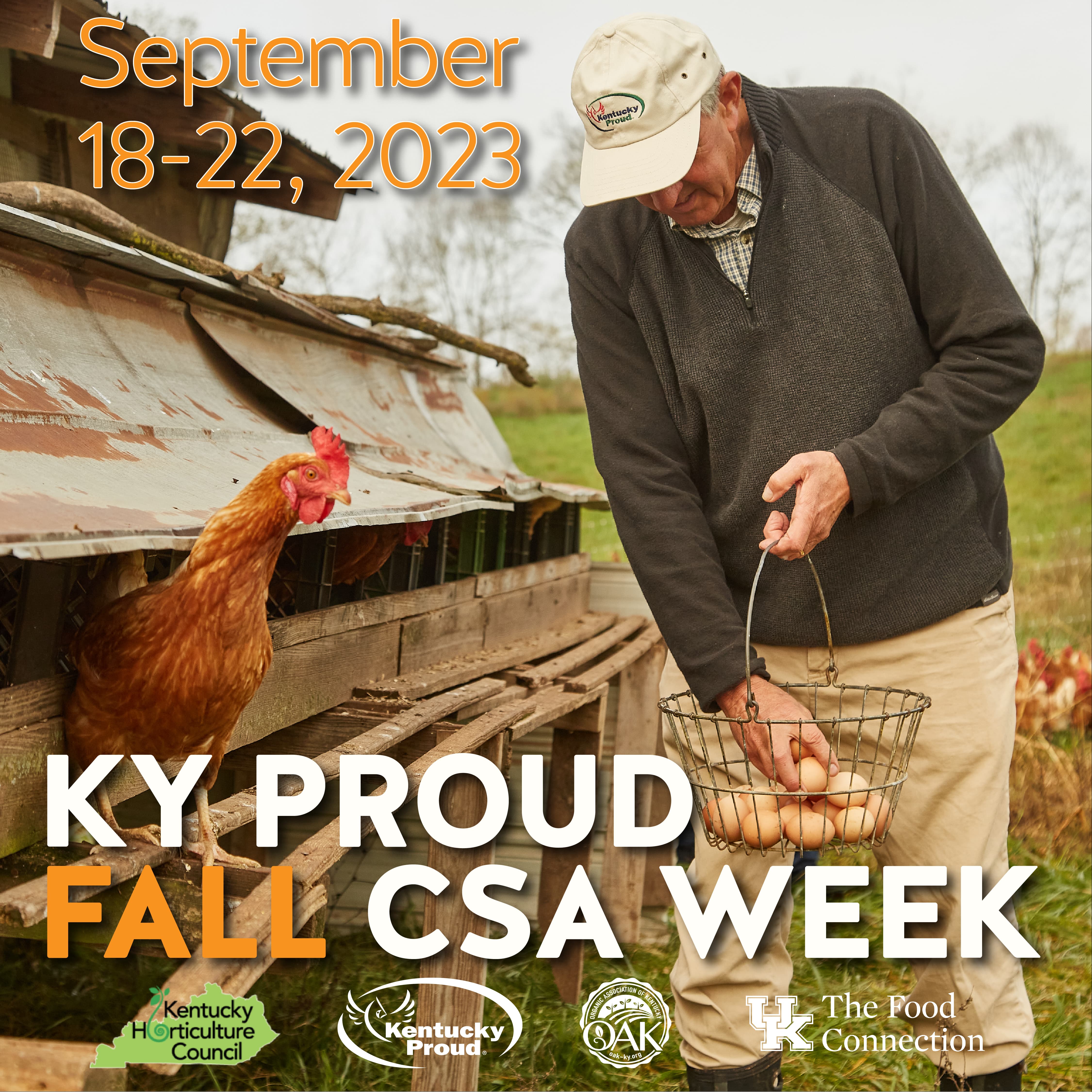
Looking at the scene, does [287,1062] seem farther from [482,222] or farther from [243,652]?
[482,222]

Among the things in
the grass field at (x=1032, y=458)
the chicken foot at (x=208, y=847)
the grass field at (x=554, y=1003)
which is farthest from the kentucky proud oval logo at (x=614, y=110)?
the grass field at (x=1032, y=458)

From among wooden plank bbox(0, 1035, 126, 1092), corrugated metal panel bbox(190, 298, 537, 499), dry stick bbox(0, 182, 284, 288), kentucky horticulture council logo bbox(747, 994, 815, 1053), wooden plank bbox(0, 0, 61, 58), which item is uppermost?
wooden plank bbox(0, 0, 61, 58)

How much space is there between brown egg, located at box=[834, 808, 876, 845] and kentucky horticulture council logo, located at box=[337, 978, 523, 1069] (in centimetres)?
99

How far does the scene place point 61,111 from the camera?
15.1ft

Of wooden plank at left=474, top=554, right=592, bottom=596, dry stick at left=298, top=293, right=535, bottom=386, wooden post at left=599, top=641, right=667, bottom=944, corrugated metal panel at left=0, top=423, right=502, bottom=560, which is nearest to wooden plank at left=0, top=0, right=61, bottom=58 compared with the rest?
dry stick at left=298, top=293, right=535, bottom=386

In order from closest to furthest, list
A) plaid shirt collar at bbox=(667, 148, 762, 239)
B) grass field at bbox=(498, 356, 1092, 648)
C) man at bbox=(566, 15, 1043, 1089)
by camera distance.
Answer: man at bbox=(566, 15, 1043, 1089) → plaid shirt collar at bbox=(667, 148, 762, 239) → grass field at bbox=(498, 356, 1092, 648)

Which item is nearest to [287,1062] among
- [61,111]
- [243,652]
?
[243,652]

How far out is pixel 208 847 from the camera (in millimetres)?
1890

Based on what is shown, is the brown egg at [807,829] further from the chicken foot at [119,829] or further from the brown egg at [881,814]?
the chicken foot at [119,829]

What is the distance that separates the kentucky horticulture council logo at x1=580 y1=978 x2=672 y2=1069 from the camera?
385 cm

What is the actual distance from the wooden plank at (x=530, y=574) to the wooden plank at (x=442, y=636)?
0.11 meters

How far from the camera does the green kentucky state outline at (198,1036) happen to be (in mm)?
1435

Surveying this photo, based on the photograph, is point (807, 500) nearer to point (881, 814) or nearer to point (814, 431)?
point (814, 431)

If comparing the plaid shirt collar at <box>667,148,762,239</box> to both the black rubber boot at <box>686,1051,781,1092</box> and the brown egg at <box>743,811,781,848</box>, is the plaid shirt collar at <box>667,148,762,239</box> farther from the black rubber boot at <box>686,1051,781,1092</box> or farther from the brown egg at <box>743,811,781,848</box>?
the black rubber boot at <box>686,1051,781,1092</box>
